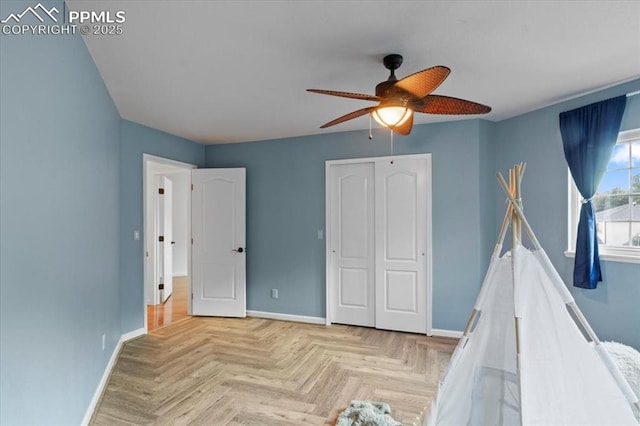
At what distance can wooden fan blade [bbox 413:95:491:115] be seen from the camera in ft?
6.80

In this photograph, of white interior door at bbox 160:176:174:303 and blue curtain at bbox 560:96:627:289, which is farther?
white interior door at bbox 160:176:174:303

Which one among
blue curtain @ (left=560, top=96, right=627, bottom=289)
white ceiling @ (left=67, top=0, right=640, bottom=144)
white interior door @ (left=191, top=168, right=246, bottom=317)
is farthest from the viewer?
white interior door @ (left=191, top=168, right=246, bottom=317)

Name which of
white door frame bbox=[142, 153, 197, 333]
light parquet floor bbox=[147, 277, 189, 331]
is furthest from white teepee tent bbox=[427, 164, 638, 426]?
light parquet floor bbox=[147, 277, 189, 331]

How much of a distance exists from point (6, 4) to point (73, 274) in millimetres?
1421

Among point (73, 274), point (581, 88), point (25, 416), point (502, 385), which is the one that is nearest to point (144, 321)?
point (73, 274)

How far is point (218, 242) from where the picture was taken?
4.64 metres

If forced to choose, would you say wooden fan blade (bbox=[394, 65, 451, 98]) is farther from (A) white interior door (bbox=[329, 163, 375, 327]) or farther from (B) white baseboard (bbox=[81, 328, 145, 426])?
(B) white baseboard (bbox=[81, 328, 145, 426])

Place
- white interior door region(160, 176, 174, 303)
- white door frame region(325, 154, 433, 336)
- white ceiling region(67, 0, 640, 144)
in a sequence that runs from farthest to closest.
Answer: white interior door region(160, 176, 174, 303)
white door frame region(325, 154, 433, 336)
white ceiling region(67, 0, 640, 144)

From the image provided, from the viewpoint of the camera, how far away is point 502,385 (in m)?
1.62

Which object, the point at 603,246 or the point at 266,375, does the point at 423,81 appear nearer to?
the point at 603,246

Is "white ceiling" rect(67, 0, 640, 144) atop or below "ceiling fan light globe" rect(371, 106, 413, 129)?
atop

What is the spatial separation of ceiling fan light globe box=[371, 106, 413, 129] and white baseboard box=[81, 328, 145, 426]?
2.82m

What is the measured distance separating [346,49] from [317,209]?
2.45 m

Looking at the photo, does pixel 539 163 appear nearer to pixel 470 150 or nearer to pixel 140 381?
pixel 470 150
